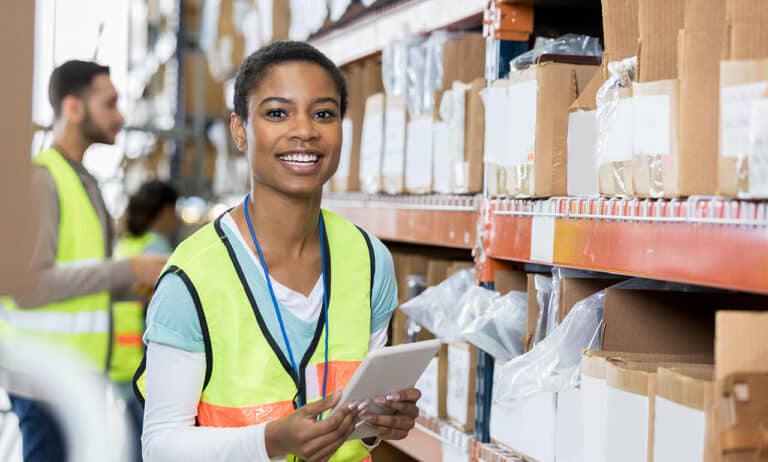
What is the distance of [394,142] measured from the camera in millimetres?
2887

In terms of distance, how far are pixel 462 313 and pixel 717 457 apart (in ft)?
3.59

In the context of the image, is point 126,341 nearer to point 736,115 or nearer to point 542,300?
point 542,300

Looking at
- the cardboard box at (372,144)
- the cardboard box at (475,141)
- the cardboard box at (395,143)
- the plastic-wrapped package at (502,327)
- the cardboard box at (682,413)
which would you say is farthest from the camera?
the cardboard box at (372,144)

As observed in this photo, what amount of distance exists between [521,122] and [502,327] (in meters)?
0.49

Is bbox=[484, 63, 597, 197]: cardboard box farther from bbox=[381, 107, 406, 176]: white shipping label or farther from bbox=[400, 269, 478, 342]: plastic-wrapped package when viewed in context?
bbox=[381, 107, 406, 176]: white shipping label

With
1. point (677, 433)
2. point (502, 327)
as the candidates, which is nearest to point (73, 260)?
point (502, 327)

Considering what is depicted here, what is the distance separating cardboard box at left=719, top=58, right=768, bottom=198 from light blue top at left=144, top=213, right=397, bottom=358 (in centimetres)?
77

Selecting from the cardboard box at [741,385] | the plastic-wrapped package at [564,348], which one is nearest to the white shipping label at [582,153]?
the plastic-wrapped package at [564,348]

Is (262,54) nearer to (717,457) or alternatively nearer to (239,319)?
(239,319)

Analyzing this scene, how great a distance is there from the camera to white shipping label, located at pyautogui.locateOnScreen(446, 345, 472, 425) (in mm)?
2455

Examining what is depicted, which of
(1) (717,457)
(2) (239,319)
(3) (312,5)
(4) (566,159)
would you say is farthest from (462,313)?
(3) (312,5)

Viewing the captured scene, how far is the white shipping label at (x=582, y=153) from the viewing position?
6.10 feet

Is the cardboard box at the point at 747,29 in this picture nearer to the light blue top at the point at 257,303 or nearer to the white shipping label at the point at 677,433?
the white shipping label at the point at 677,433

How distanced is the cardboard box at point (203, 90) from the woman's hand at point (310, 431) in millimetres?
7180
